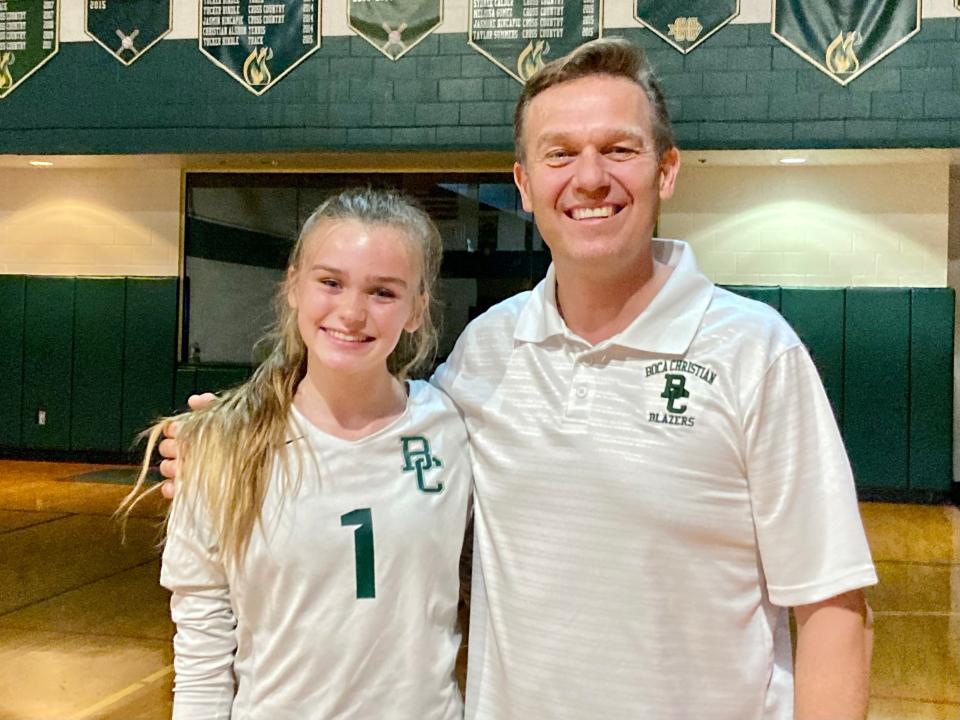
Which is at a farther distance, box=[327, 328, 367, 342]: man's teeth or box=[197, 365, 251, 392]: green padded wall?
box=[197, 365, 251, 392]: green padded wall

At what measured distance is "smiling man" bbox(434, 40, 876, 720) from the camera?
1335mm

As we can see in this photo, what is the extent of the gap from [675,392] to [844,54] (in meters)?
6.24

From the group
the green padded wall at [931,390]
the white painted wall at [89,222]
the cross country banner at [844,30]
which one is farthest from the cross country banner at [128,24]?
the green padded wall at [931,390]

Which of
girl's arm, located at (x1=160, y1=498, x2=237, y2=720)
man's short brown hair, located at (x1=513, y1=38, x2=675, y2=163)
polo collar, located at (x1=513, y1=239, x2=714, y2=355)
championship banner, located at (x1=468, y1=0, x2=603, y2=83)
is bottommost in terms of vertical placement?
girl's arm, located at (x1=160, y1=498, x2=237, y2=720)

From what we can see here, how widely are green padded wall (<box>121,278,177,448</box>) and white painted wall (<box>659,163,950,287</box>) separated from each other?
4.76 m

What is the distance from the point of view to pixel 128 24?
7602 mm

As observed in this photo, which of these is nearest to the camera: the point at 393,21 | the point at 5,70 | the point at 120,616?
the point at 120,616

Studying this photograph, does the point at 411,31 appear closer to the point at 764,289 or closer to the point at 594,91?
the point at 764,289

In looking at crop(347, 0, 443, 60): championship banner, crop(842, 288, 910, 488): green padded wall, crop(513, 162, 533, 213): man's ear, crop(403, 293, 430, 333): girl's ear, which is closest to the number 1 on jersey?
crop(403, 293, 430, 333): girl's ear

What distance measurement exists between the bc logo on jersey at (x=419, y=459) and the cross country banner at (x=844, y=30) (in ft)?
20.2

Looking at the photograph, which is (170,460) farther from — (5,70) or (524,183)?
(5,70)

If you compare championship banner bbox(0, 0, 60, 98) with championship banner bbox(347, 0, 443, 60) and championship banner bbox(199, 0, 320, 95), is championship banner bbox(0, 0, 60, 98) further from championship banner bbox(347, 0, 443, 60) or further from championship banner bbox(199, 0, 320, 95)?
championship banner bbox(347, 0, 443, 60)

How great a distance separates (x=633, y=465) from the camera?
4.58 feet

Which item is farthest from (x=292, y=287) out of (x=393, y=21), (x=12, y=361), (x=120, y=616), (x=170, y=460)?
(x=12, y=361)
